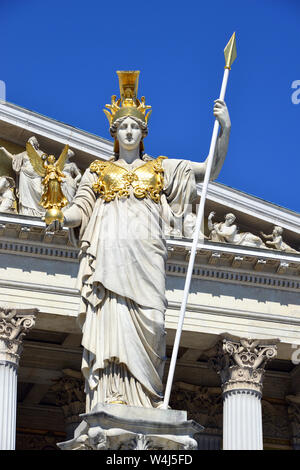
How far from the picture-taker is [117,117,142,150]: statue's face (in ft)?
40.2

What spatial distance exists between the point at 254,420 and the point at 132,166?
22311 millimetres

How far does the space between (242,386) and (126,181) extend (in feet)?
75.4

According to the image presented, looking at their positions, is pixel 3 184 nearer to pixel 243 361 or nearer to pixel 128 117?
pixel 243 361

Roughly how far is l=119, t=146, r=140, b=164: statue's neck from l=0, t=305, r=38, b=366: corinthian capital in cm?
2107

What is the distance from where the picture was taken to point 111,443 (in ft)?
34.6

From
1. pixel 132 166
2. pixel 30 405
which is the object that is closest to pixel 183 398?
pixel 30 405

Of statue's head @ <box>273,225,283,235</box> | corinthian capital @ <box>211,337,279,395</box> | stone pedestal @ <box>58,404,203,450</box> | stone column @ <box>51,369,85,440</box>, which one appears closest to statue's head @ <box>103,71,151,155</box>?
stone pedestal @ <box>58,404,203,450</box>

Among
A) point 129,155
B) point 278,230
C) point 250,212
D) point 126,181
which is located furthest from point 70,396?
point 126,181

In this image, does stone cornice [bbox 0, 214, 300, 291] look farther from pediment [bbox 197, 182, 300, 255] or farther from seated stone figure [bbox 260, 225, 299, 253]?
pediment [bbox 197, 182, 300, 255]

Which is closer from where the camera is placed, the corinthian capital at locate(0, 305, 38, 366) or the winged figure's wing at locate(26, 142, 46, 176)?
the winged figure's wing at locate(26, 142, 46, 176)

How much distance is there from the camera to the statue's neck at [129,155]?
12266mm

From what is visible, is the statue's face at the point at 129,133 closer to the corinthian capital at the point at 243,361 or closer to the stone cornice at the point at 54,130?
the corinthian capital at the point at 243,361

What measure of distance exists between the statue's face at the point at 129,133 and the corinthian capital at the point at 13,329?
21.2 m

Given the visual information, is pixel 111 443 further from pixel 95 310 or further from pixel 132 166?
pixel 132 166
